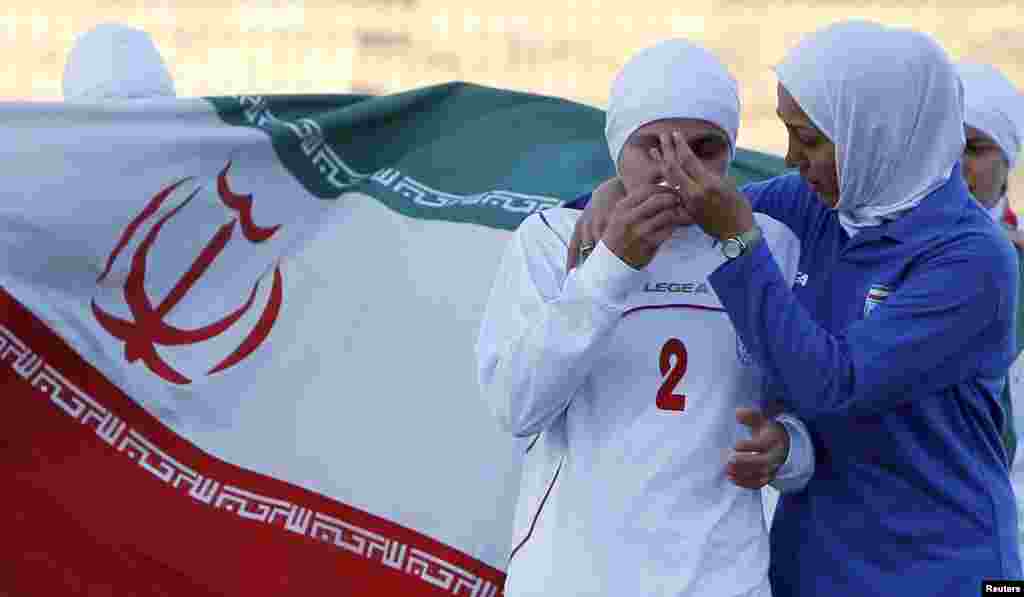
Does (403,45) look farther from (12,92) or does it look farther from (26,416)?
(26,416)

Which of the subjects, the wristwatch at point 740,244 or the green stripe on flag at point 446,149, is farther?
the green stripe on flag at point 446,149

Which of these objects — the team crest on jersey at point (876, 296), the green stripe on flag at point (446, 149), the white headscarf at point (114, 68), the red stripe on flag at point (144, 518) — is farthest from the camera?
the white headscarf at point (114, 68)

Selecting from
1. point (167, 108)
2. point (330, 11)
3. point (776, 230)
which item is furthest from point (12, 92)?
point (776, 230)

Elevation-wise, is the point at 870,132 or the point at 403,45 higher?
the point at 870,132

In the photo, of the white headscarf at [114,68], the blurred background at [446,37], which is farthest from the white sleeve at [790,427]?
the blurred background at [446,37]

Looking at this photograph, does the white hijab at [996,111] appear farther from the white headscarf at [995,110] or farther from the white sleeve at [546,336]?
the white sleeve at [546,336]

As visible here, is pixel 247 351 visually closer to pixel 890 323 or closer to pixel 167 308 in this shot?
pixel 167 308

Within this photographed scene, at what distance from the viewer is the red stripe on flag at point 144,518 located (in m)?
3.07

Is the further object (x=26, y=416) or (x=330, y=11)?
(x=330, y=11)

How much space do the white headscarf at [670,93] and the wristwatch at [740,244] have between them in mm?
209

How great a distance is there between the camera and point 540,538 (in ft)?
6.82

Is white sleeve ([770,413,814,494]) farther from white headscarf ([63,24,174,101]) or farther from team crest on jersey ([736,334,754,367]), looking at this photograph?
white headscarf ([63,24,174,101])

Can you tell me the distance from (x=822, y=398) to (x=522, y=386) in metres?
0.36

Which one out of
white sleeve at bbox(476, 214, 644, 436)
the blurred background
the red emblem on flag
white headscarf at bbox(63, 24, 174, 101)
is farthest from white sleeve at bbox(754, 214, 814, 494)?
the blurred background
